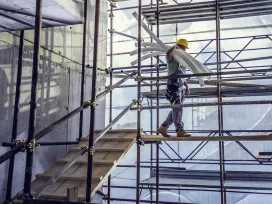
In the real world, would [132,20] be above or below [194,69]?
above

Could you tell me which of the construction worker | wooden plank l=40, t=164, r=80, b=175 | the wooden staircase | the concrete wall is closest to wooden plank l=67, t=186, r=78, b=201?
the wooden staircase

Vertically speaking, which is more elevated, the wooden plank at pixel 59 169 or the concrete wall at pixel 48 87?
the concrete wall at pixel 48 87

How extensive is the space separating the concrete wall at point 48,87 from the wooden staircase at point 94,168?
1.58 ft

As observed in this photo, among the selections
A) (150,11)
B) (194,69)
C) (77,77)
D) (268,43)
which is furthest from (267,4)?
(268,43)

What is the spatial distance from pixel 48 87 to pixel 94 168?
2.07m

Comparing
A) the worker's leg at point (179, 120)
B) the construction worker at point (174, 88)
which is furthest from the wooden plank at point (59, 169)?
the worker's leg at point (179, 120)

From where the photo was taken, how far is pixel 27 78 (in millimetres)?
5141

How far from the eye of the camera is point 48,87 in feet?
18.7

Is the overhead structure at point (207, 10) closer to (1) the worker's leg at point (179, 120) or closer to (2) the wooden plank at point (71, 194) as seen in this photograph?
(1) the worker's leg at point (179, 120)

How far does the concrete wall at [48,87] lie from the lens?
15.2 ft

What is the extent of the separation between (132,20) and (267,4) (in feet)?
32.8

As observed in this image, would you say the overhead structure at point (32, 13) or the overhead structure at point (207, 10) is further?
the overhead structure at point (207, 10)

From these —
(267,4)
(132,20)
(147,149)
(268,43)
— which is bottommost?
(147,149)

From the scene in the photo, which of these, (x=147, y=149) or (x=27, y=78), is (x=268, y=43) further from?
(x=27, y=78)
